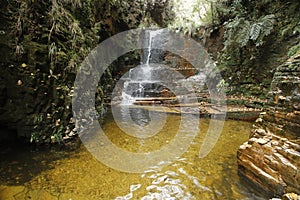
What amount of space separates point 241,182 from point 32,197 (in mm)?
2947

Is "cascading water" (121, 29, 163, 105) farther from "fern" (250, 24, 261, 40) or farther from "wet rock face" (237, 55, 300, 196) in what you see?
"wet rock face" (237, 55, 300, 196)

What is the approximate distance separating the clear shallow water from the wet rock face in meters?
0.31

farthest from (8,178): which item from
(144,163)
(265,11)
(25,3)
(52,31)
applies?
(265,11)

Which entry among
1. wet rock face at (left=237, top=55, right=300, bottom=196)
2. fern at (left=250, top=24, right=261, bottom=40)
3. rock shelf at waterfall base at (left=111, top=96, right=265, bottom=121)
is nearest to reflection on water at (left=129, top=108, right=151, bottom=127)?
rock shelf at waterfall base at (left=111, top=96, right=265, bottom=121)

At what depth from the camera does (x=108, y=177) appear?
280 cm

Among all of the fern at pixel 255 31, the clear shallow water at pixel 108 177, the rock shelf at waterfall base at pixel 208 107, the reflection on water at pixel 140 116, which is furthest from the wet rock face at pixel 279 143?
the fern at pixel 255 31

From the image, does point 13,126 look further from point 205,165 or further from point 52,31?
point 205,165

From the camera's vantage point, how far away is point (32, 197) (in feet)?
7.54

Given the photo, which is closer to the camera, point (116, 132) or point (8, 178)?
point (8, 178)

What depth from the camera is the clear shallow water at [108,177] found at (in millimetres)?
2412

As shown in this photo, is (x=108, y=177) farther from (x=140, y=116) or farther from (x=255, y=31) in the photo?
(x=255, y=31)

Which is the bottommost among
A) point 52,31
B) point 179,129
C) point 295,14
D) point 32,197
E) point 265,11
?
point 32,197

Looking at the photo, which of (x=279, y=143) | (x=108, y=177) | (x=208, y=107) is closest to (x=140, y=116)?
(x=208, y=107)

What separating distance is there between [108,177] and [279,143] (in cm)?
251
